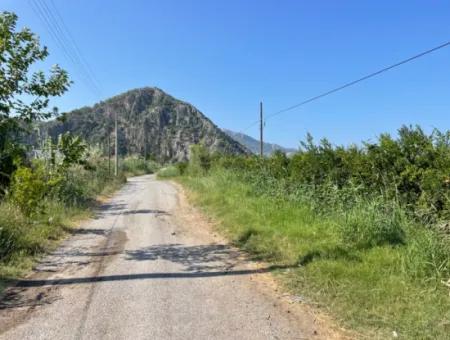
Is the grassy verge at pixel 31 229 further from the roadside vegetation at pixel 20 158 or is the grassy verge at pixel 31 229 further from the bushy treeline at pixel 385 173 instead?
the bushy treeline at pixel 385 173

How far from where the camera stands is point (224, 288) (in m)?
6.46

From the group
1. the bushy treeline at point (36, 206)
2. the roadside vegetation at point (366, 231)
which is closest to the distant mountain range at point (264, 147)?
the roadside vegetation at point (366, 231)

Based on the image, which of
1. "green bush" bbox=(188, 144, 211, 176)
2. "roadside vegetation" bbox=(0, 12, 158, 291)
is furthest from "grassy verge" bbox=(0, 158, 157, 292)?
"green bush" bbox=(188, 144, 211, 176)

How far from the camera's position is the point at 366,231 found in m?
→ 7.86

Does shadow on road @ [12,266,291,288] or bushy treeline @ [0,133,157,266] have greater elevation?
bushy treeline @ [0,133,157,266]

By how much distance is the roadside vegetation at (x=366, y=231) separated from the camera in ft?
17.2

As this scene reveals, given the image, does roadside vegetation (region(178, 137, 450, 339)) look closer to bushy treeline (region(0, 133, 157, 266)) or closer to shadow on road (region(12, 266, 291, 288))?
shadow on road (region(12, 266, 291, 288))

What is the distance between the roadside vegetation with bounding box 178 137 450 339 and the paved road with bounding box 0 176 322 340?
73 centimetres

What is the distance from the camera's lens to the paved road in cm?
490

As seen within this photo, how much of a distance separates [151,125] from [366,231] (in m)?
108

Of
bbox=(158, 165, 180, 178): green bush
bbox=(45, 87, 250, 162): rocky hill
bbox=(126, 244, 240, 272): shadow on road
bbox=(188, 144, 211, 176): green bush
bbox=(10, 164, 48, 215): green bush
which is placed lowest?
bbox=(126, 244, 240, 272): shadow on road

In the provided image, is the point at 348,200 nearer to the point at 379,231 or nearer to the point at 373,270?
the point at 379,231

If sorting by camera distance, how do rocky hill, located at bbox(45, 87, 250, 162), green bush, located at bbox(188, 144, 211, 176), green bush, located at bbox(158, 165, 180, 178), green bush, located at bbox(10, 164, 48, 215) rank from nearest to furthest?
green bush, located at bbox(10, 164, 48, 215)
green bush, located at bbox(188, 144, 211, 176)
green bush, located at bbox(158, 165, 180, 178)
rocky hill, located at bbox(45, 87, 250, 162)

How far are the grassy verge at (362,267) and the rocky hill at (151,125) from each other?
88511 millimetres
